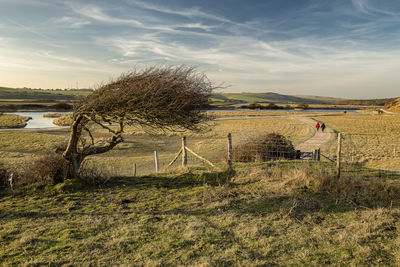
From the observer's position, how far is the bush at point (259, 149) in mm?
12461

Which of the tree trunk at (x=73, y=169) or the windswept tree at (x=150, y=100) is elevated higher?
the windswept tree at (x=150, y=100)

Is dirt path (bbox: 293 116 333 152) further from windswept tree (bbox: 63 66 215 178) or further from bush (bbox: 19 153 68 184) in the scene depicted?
bush (bbox: 19 153 68 184)

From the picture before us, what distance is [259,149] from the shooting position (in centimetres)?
1260

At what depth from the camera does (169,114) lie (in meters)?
6.79

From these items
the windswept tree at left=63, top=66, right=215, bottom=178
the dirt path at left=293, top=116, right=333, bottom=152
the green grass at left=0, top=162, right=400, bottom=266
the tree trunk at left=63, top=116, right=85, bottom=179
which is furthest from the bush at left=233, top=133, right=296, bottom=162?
the dirt path at left=293, top=116, right=333, bottom=152

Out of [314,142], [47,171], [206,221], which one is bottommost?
[314,142]

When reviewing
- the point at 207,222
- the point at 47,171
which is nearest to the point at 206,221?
the point at 207,222

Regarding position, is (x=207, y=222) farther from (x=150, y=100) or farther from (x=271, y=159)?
(x=271, y=159)

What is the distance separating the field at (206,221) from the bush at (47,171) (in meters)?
0.35

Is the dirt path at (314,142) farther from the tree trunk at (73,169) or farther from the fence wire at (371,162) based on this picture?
the tree trunk at (73,169)

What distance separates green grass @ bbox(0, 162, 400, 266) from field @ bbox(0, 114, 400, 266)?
19mm

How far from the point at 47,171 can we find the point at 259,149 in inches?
348

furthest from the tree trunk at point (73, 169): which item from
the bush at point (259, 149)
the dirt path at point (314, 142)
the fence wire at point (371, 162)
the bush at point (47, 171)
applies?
the dirt path at point (314, 142)

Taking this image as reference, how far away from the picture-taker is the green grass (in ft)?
13.8
